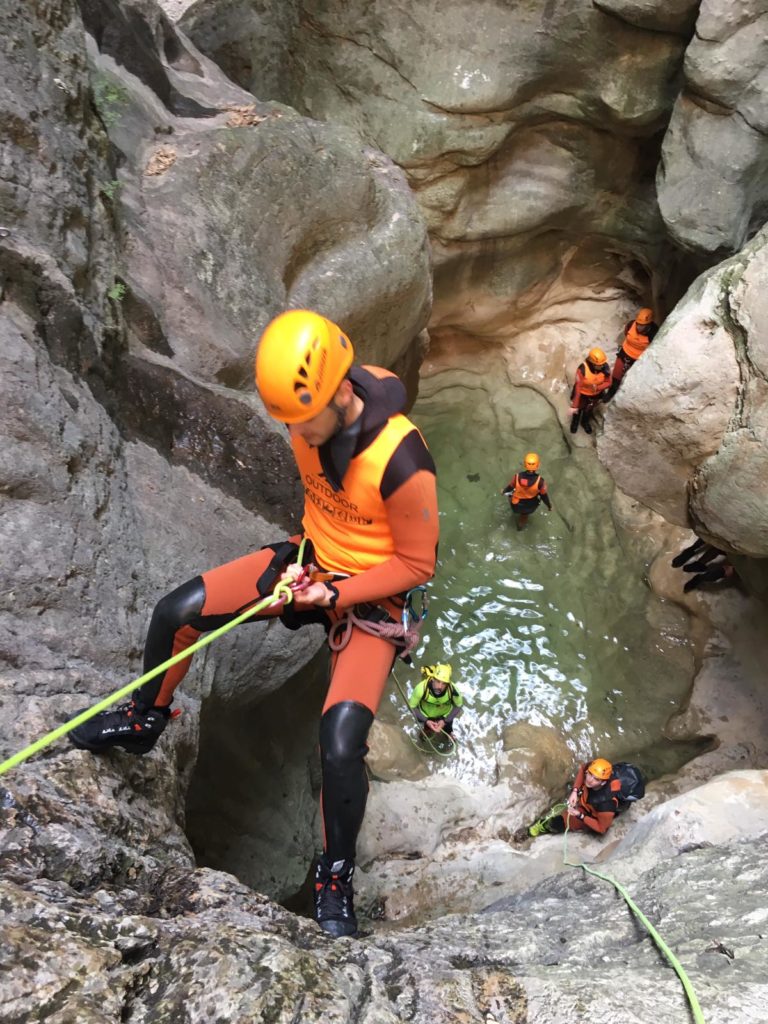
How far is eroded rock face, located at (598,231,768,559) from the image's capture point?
4.18m

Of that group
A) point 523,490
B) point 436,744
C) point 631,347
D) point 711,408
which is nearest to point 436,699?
point 436,744

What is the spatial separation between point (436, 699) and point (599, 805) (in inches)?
57.5

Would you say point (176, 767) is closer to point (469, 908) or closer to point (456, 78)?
point (469, 908)

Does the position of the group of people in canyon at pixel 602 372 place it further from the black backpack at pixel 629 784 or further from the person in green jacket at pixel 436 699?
the black backpack at pixel 629 784

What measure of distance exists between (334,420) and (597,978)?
1.88 meters

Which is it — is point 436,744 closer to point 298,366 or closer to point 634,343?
point 298,366

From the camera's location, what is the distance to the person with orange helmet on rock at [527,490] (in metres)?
7.51

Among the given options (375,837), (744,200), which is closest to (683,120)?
(744,200)

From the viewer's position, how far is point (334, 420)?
2.42m

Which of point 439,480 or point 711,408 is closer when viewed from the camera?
point 711,408

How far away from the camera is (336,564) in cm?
281

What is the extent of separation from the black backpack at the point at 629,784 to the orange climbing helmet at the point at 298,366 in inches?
163

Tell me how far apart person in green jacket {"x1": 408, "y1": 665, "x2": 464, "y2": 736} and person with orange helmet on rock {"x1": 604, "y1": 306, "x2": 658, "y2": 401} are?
490cm

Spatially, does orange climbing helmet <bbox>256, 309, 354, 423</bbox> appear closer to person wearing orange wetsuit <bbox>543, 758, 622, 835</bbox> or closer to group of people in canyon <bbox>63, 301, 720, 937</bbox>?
group of people in canyon <bbox>63, 301, 720, 937</bbox>
